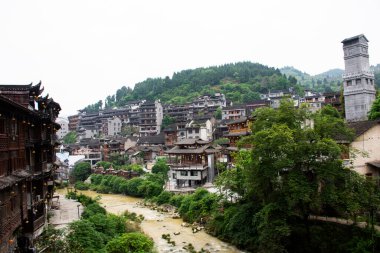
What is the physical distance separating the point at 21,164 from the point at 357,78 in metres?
46.6

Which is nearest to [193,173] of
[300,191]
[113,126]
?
[300,191]

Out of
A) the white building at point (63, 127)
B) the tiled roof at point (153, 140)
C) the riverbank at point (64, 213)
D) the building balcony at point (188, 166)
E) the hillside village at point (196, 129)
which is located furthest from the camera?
the white building at point (63, 127)

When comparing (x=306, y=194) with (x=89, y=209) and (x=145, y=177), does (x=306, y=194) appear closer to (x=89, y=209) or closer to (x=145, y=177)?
(x=89, y=209)

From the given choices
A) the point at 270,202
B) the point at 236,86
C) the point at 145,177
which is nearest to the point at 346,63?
the point at 270,202

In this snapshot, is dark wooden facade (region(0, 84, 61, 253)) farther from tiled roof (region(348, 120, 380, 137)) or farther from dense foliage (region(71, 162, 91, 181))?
dense foliage (region(71, 162, 91, 181))

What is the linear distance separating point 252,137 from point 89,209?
18306 mm

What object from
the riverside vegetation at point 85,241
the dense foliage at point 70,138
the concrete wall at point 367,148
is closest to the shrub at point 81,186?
the riverside vegetation at point 85,241

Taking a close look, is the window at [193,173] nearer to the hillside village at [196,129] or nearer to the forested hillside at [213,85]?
the hillside village at [196,129]

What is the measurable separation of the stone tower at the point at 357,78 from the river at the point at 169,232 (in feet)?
102

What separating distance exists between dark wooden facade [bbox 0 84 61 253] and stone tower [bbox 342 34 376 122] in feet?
139

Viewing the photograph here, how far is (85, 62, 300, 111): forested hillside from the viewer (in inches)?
4884

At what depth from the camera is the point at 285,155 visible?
83.5 feet

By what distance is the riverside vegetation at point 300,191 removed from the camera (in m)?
22.7

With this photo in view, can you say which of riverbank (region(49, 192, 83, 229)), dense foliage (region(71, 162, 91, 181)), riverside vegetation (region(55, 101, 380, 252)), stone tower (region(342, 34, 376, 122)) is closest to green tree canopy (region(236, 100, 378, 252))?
riverside vegetation (region(55, 101, 380, 252))
